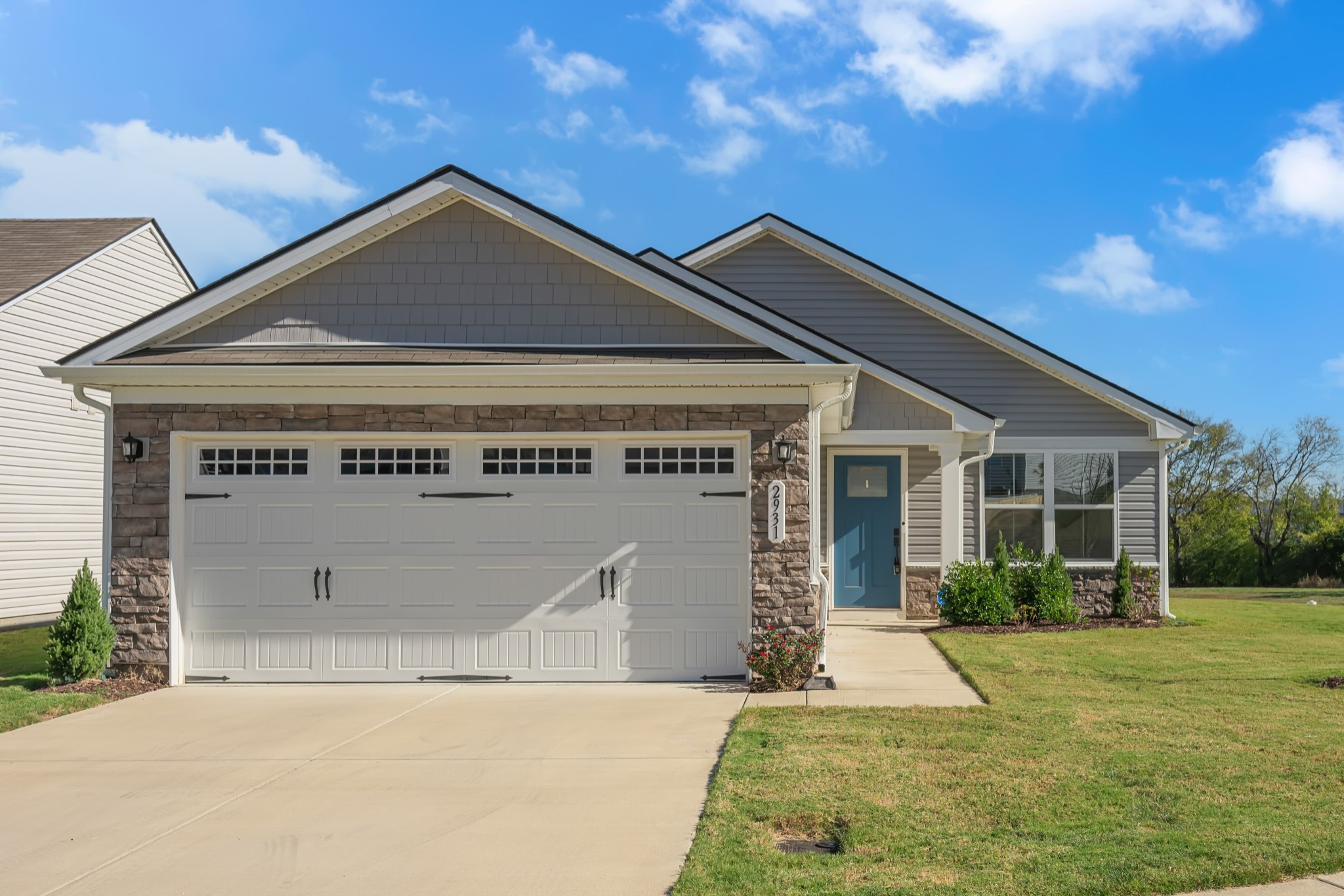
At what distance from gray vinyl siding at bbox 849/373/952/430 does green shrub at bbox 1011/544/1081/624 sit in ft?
7.61

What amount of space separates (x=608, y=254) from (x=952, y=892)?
728cm

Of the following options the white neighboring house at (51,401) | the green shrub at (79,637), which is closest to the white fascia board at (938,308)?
the green shrub at (79,637)

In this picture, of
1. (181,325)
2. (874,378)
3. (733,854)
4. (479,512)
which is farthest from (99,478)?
(733,854)

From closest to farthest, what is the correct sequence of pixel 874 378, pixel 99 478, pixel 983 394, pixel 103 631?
pixel 103 631 < pixel 874 378 < pixel 983 394 < pixel 99 478

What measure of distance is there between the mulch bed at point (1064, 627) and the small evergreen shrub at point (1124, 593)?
16cm

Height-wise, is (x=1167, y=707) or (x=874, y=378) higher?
(x=874, y=378)

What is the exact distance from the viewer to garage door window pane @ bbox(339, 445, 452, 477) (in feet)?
34.7

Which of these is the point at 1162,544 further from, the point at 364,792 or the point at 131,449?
the point at 131,449

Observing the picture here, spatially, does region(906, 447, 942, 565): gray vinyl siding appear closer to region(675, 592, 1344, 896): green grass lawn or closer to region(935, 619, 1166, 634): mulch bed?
region(935, 619, 1166, 634): mulch bed

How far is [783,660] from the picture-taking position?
9883 mm

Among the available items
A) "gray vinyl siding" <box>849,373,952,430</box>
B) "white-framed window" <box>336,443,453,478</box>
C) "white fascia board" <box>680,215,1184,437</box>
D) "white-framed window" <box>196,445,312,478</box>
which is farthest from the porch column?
"white-framed window" <box>196,445,312,478</box>

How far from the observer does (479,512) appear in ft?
34.4

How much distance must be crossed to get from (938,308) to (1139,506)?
4160 millimetres

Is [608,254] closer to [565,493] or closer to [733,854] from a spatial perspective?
[565,493]
